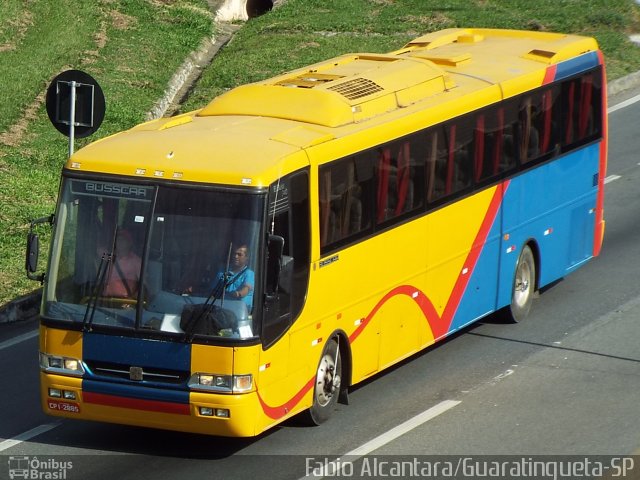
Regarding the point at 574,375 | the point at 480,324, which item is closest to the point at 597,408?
the point at 574,375

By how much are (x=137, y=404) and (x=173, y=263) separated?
1.16 m

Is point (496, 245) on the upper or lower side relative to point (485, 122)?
lower

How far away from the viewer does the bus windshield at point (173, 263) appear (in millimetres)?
10484

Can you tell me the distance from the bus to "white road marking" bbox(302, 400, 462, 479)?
1.98 ft

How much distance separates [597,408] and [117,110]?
14321mm

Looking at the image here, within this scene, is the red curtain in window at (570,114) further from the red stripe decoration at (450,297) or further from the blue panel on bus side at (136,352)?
the blue panel on bus side at (136,352)

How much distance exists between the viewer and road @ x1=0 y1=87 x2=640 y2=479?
11047mm

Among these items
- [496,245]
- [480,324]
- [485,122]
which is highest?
[485,122]

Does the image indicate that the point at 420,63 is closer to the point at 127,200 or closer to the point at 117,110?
the point at 127,200

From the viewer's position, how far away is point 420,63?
13.9 meters

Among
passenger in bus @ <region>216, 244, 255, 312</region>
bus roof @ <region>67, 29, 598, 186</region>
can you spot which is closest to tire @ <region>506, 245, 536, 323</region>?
bus roof @ <region>67, 29, 598, 186</region>

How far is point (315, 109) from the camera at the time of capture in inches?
479

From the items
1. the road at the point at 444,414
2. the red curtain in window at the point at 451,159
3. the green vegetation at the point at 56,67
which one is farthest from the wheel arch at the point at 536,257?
→ the green vegetation at the point at 56,67

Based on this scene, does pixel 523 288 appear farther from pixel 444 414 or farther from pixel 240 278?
pixel 240 278
